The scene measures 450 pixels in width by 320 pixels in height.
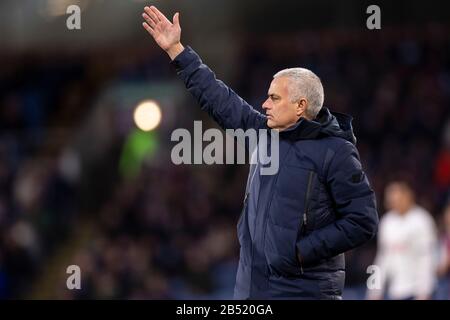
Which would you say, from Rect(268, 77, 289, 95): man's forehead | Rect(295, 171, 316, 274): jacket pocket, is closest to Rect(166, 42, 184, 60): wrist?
Rect(268, 77, 289, 95): man's forehead

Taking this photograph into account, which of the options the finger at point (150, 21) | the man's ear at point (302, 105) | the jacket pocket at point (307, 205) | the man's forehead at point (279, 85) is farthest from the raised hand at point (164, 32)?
the jacket pocket at point (307, 205)

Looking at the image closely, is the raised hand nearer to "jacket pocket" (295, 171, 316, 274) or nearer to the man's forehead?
the man's forehead

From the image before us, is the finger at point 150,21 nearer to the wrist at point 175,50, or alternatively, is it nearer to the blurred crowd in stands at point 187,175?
the wrist at point 175,50

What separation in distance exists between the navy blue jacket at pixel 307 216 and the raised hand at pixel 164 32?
71cm

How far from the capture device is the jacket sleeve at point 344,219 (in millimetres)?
4301

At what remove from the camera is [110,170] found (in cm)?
1353

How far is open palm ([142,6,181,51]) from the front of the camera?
15.4ft

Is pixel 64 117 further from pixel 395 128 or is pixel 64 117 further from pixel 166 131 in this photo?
pixel 395 128

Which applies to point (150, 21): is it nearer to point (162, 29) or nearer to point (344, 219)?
point (162, 29)

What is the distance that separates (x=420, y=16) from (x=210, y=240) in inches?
184

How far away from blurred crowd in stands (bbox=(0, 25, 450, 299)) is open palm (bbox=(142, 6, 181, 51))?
5786 millimetres

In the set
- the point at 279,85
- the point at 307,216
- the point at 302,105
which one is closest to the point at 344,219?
the point at 307,216

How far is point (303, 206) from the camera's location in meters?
4.34

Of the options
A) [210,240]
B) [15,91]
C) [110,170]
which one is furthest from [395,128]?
[15,91]
